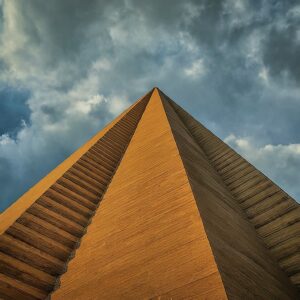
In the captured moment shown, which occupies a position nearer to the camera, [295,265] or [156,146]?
[295,265]

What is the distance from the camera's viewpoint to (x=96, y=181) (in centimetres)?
368

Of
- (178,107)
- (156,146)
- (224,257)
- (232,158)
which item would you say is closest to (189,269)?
(224,257)

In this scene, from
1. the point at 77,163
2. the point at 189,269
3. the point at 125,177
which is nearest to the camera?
the point at 189,269

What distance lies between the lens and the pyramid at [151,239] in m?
1.54

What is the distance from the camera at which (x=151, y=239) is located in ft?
6.15

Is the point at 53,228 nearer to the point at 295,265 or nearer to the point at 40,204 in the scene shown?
the point at 40,204

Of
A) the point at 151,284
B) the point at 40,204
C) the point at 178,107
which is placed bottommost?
the point at 151,284

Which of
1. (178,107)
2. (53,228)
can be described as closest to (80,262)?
(53,228)

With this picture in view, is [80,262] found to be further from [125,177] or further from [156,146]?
[156,146]

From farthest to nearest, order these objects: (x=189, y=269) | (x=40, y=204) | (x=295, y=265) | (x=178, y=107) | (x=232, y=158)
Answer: (x=178, y=107)
(x=232, y=158)
(x=40, y=204)
(x=295, y=265)
(x=189, y=269)

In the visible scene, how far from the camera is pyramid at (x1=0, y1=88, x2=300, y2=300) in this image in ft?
5.04

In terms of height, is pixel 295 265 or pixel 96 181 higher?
pixel 96 181

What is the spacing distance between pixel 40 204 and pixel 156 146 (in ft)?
4.78

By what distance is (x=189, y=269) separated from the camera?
149cm
